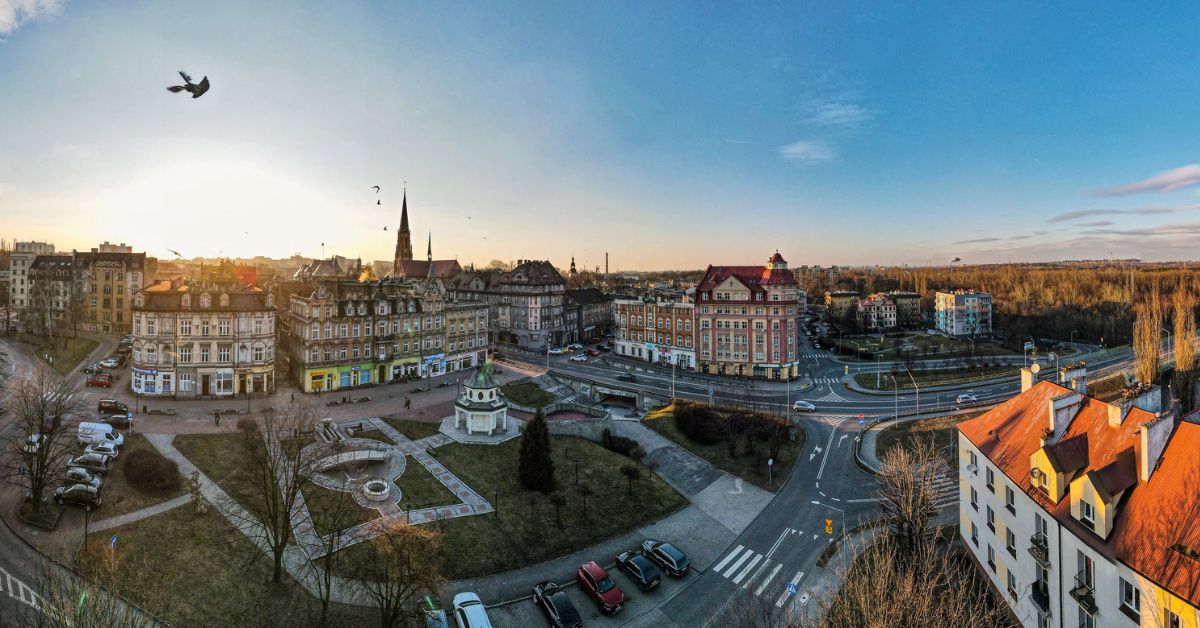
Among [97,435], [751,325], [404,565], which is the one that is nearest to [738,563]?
[404,565]

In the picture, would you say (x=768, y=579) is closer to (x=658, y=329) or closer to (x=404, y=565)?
(x=404, y=565)

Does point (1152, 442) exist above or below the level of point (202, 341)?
below

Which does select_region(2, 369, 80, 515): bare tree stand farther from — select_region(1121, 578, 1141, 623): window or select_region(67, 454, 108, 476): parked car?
select_region(1121, 578, 1141, 623): window

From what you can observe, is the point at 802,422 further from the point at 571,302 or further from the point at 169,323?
the point at 169,323

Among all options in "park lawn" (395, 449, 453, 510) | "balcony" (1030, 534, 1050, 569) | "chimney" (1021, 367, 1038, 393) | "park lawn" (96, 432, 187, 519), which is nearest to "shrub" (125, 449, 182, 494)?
"park lawn" (96, 432, 187, 519)

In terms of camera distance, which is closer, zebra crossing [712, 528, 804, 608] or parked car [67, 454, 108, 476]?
zebra crossing [712, 528, 804, 608]

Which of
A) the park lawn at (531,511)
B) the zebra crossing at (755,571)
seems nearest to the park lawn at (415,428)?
the park lawn at (531,511)

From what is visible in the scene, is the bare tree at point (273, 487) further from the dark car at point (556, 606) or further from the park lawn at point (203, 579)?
the dark car at point (556, 606)

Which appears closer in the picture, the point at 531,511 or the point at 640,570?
the point at 640,570
